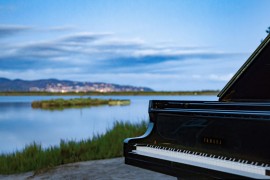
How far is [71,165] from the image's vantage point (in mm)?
7574

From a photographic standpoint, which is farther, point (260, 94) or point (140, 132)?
point (140, 132)

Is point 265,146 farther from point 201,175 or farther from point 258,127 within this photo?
point 201,175

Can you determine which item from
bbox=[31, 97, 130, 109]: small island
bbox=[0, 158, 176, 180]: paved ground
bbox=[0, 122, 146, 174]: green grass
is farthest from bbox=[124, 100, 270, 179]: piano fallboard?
bbox=[31, 97, 130, 109]: small island

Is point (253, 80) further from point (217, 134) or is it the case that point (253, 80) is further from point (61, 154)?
point (61, 154)

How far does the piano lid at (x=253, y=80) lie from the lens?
409 centimetres

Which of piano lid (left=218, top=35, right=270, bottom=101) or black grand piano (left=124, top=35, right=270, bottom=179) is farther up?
piano lid (left=218, top=35, right=270, bottom=101)

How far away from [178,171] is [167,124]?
556mm

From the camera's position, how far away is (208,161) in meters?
3.09

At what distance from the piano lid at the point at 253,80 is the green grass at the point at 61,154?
470cm

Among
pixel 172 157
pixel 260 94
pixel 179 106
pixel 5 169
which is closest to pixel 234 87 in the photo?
pixel 260 94

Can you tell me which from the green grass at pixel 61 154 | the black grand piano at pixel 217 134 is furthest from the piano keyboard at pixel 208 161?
the green grass at pixel 61 154

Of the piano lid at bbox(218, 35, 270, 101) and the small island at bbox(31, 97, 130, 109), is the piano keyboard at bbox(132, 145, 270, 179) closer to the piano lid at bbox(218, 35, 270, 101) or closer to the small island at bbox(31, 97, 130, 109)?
the piano lid at bbox(218, 35, 270, 101)

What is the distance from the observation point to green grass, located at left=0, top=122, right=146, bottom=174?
26.8 ft

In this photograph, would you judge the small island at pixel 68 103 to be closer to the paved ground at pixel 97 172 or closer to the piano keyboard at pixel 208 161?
the paved ground at pixel 97 172
